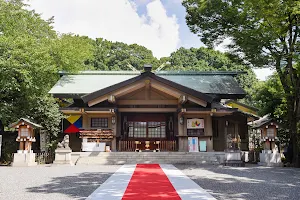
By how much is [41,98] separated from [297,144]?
14648 millimetres

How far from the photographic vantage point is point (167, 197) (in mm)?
5992

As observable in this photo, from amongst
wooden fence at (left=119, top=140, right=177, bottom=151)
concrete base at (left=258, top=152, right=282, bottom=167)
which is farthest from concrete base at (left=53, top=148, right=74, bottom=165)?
concrete base at (left=258, top=152, right=282, bottom=167)

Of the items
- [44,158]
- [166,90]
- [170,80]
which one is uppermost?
[170,80]

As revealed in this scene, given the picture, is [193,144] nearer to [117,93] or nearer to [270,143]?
[270,143]

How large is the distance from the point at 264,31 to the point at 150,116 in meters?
8.81

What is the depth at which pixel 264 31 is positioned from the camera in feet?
42.6

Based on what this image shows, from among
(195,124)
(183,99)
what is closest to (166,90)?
(183,99)

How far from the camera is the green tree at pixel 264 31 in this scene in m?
12.1

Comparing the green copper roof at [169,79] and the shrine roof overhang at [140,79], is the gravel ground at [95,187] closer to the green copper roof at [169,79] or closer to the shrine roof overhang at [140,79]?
the shrine roof overhang at [140,79]

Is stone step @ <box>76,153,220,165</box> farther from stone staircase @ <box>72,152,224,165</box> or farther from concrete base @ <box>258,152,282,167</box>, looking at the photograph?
concrete base @ <box>258,152,282,167</box>

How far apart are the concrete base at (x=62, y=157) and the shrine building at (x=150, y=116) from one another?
236 centimetres

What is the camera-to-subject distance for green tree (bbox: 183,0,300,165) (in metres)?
12.1

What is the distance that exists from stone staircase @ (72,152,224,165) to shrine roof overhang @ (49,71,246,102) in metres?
4.51

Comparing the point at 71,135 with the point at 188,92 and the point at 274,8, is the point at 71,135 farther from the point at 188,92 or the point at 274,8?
the point at 274,8
